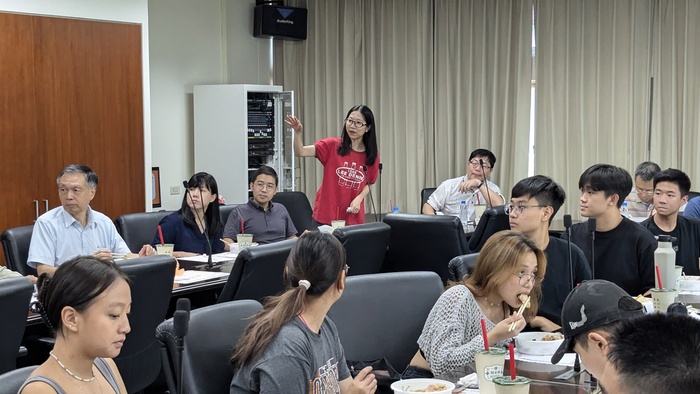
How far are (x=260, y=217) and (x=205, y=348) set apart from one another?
3.51 m

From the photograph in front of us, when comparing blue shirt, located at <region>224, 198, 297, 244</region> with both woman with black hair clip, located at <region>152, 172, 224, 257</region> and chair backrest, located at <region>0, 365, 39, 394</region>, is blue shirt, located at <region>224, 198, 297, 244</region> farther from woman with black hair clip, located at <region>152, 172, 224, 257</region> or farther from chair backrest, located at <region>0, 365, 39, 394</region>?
chair backrest, located at <region>0, 365, 39, 394</region>

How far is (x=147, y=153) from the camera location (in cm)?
686

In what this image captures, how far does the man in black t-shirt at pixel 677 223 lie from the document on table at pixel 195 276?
2.22 m

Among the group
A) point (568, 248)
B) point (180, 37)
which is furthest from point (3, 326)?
point (180, 37)

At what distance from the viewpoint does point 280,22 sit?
826cm

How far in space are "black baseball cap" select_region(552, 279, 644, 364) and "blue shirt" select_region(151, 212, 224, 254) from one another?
3.52 meters

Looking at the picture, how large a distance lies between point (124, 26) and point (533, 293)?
4.33 metres

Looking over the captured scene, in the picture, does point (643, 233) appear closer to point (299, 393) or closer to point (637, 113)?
point (299, 393)

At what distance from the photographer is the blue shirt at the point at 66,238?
4.68 meters

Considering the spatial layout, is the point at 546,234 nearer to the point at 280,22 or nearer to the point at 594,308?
the point at 594,308

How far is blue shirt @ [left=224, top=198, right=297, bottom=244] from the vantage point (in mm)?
5914

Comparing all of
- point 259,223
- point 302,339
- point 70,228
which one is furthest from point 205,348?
point 259,223

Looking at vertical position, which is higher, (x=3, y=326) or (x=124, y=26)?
(x=124, y=26)

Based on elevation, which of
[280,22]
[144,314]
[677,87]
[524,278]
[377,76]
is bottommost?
[144,314]
